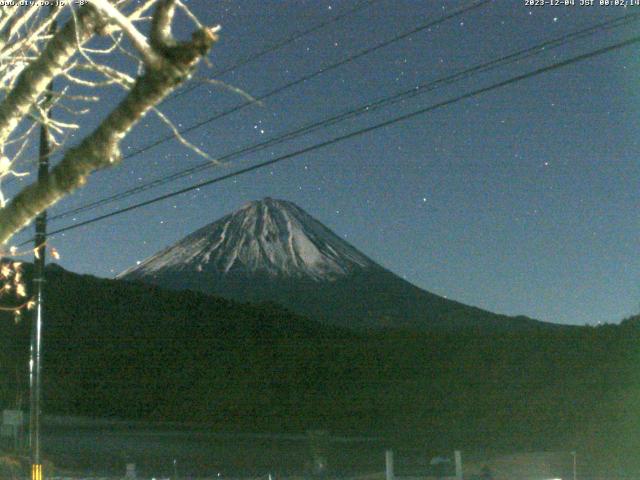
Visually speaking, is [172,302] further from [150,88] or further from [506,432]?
[150,88]

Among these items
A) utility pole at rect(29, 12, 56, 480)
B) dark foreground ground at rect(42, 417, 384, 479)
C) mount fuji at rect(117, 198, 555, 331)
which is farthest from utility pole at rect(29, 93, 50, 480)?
mount fuji at rect(117, 198, 555, 331)

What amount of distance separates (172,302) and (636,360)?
139ft

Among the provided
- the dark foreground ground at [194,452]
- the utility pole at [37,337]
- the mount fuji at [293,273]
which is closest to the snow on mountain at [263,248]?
the mount fuji at [293,273]

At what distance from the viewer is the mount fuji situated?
151875mm

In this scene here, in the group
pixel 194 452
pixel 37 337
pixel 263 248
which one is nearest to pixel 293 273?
pixel 263 248

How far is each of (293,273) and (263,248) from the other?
25.0 feet

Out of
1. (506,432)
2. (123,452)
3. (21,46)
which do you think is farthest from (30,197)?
(506,432)

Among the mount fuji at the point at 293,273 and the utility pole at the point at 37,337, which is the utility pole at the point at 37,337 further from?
the mount fuji at the point at 293,273

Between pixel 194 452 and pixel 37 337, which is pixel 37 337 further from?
pixel 194 452

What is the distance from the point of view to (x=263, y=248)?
175 meters

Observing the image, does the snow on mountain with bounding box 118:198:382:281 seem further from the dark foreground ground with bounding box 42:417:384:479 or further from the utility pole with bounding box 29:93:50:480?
the utility pole with bounding box 29:93:50:480

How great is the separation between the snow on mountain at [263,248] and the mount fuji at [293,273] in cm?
19

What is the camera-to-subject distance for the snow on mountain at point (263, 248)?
16800cm

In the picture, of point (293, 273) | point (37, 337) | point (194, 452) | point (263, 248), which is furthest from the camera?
point (263, 248)
